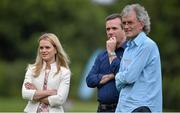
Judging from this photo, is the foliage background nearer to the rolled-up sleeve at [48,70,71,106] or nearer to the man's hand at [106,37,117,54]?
the rolled-up sleeve at [48,70,71,106]

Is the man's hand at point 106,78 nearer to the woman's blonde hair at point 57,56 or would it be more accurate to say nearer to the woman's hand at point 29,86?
the woman's blonde hair at point 57,56

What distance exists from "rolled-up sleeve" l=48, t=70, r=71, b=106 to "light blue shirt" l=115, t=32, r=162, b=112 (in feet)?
3.73

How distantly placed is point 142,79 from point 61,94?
56.8 inches

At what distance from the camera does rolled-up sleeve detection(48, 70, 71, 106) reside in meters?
9.21

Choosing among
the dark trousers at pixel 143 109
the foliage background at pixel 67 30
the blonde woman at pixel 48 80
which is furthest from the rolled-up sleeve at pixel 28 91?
the foliage background at pixel 67 30

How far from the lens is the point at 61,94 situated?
9273 millimetres

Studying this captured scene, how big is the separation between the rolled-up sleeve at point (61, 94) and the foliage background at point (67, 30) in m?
37.1

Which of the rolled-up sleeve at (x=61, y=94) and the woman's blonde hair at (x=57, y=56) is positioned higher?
the woman's blonde hair at (x=57, y=56)

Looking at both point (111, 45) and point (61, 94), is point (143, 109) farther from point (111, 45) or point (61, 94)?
point (61, 94)

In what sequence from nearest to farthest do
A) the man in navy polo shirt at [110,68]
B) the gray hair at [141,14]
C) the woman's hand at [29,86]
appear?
the gray hair at [141,14], the man in navy polo shirt at [110,68], the woman's hand at [29,86]

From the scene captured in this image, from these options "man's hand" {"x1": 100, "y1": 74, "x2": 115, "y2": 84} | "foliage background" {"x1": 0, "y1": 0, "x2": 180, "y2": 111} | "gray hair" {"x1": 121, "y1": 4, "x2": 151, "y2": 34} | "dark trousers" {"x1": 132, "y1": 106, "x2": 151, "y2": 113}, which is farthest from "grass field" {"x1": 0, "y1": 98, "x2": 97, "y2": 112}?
"dark trousers" {"x1": 132, "y1": 106, "x2": 151, "y2": 113}

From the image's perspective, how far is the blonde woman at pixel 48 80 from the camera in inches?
364

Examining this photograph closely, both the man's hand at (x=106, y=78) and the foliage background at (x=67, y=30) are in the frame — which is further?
the foliage background at (x=67, y=30)

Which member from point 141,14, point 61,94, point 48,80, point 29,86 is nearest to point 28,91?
point 29,86
